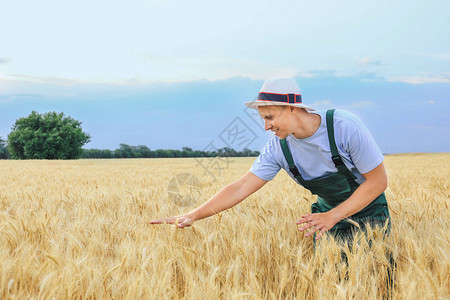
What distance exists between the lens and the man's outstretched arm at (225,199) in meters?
2.51

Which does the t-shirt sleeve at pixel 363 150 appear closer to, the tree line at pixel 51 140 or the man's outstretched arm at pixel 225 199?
the man's outstretched arm at pixel 225 199

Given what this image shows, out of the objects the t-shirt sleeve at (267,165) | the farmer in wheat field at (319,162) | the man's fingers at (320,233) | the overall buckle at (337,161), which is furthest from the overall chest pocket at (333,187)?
the man's fingers at (320,233)

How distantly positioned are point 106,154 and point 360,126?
165 feet

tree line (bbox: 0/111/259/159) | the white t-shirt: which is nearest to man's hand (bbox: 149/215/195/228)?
the white t-shirt

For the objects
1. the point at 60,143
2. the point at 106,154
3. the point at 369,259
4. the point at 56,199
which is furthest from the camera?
the point at 106,154

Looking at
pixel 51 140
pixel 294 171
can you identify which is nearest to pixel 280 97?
pixel 294 171

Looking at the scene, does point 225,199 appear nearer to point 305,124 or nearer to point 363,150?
point 305,124

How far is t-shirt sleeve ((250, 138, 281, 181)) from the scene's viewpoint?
105 inches

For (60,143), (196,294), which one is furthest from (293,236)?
(60,143)

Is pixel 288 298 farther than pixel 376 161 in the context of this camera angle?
No

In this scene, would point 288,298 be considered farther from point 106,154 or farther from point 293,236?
point 106,154

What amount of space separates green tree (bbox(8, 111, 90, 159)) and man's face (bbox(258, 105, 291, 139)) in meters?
43.0

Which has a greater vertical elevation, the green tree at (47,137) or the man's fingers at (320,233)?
the green tree at (47,137)

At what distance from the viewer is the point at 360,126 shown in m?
2.39
